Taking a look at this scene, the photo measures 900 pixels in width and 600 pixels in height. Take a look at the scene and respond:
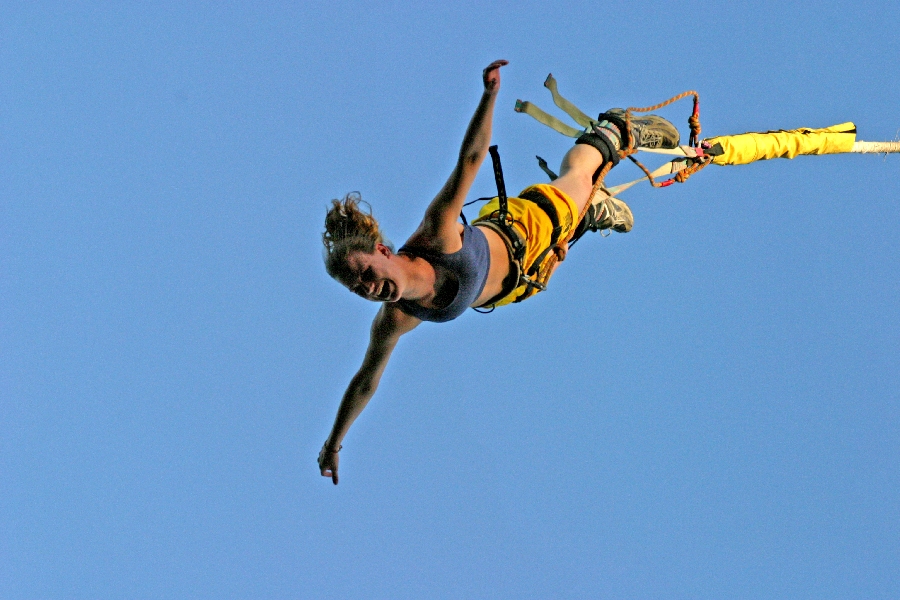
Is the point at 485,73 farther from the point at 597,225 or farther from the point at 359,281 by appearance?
the point at 597,225

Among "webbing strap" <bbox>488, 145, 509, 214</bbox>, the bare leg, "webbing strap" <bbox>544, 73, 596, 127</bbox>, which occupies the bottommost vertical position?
"webbing strap" <bbox>488, 145, 509, 214</bbox>

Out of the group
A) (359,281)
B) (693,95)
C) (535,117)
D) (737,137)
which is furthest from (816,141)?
(359,281)

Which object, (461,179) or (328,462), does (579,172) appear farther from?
(328,462)

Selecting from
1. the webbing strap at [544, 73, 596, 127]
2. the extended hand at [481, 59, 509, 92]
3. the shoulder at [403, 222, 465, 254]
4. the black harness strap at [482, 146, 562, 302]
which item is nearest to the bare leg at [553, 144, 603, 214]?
the webbing strap at [544, 73, 596, 127]

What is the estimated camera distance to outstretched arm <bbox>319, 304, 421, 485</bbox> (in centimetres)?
Answer: 838

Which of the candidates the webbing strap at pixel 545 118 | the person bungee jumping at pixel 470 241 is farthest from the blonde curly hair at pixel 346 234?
the webbing strap at pixel 545 118

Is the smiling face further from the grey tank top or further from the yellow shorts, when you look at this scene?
the yellow shorts

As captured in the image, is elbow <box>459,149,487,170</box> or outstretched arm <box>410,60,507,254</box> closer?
outstretched arm <box>410,60,507,254</box>

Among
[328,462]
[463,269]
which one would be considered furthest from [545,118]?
[328,462]

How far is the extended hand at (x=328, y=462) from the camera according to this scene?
903 centimetres

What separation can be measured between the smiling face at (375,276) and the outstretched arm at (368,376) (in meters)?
1.07

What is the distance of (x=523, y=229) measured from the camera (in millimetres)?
8328

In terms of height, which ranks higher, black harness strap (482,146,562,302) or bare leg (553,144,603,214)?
bare leg (553,144,603,214)

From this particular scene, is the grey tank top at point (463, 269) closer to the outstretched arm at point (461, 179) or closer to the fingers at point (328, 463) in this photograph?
the outstretched arm at point (461, 179)
